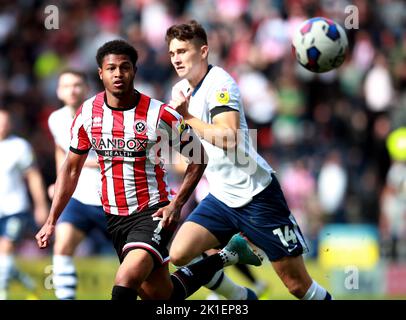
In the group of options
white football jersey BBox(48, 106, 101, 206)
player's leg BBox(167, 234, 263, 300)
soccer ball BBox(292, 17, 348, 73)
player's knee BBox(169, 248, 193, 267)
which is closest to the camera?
player's leg BBox(167, 234, 263, 300)

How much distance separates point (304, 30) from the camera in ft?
24.4

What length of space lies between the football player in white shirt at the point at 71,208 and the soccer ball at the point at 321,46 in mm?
2247

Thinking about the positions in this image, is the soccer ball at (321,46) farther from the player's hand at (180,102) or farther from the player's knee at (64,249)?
the player's knee at (64,249)

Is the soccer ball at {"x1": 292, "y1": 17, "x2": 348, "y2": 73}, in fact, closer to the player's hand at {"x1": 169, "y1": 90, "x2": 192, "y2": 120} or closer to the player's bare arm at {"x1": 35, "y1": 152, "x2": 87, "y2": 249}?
the player's hand at {"x1": 169, "y1": 90, "x2": 192, "y2": 120}

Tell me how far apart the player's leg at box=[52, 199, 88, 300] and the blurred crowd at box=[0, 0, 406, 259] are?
536 cm

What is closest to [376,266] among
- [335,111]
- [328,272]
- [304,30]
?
[328,272]

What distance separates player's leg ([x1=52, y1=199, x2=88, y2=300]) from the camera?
8.20 m

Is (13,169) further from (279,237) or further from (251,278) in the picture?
(279,237)

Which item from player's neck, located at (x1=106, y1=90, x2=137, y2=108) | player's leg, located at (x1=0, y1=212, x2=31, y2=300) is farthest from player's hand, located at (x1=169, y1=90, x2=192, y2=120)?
player's leg, located at (x1=0, y1=212, x2=31, y2=300)

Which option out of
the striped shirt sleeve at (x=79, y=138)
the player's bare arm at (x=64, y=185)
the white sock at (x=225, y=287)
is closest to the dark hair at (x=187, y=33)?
the striped shirt sleeve at (x=79, y=138)

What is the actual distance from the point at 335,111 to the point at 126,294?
9.87 m
